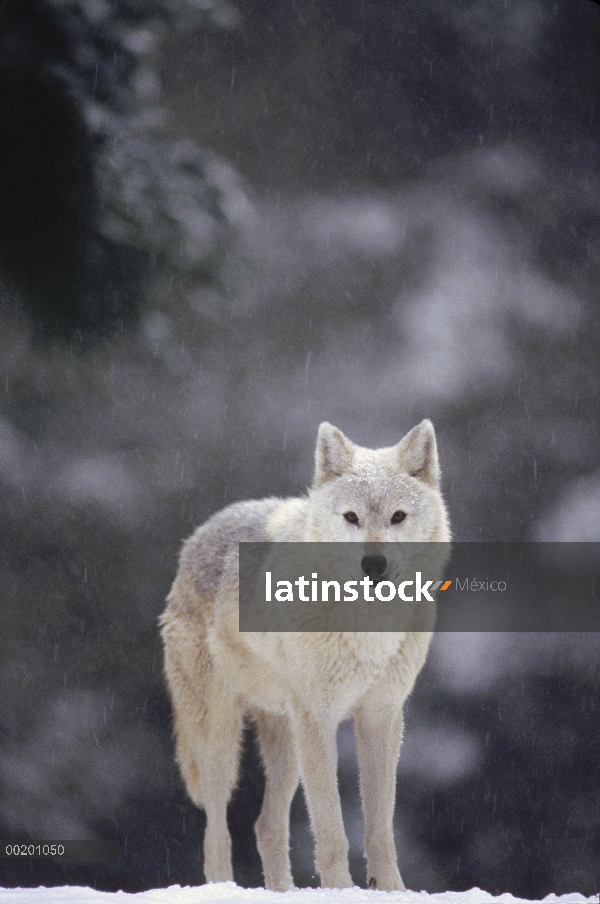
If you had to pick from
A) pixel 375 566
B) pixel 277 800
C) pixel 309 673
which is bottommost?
pixel 277 800

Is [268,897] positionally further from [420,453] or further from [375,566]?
[420,453]

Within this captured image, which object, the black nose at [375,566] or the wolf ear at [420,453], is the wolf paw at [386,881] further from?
the wolf ear at [420,453]

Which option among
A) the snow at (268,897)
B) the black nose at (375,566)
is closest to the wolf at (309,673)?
the black nose at (375,566)

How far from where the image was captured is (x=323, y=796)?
369cm

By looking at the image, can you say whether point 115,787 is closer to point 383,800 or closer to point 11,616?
point 11,616

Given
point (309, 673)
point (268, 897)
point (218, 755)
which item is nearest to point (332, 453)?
point (309, 673)

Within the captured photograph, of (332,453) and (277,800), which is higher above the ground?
(332,453)

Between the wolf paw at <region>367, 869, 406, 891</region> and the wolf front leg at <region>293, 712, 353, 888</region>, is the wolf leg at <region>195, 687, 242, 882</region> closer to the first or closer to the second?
the wolf front leg at <region>293, 712, 353, 888</region>

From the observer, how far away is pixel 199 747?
4484mm

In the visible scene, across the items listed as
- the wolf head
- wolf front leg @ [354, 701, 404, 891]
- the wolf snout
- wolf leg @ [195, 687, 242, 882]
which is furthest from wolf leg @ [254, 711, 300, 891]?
the wolf snout

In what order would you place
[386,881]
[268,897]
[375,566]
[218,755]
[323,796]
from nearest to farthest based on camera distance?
1. [268,897]
2. [375,566]
3. [323,796]
4. [386,881]
5. [218,755]

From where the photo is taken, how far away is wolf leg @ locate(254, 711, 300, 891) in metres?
4.38

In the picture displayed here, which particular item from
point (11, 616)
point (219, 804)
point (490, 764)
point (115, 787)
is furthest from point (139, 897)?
point (490, 764)

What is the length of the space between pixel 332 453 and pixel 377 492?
35 centimetres
